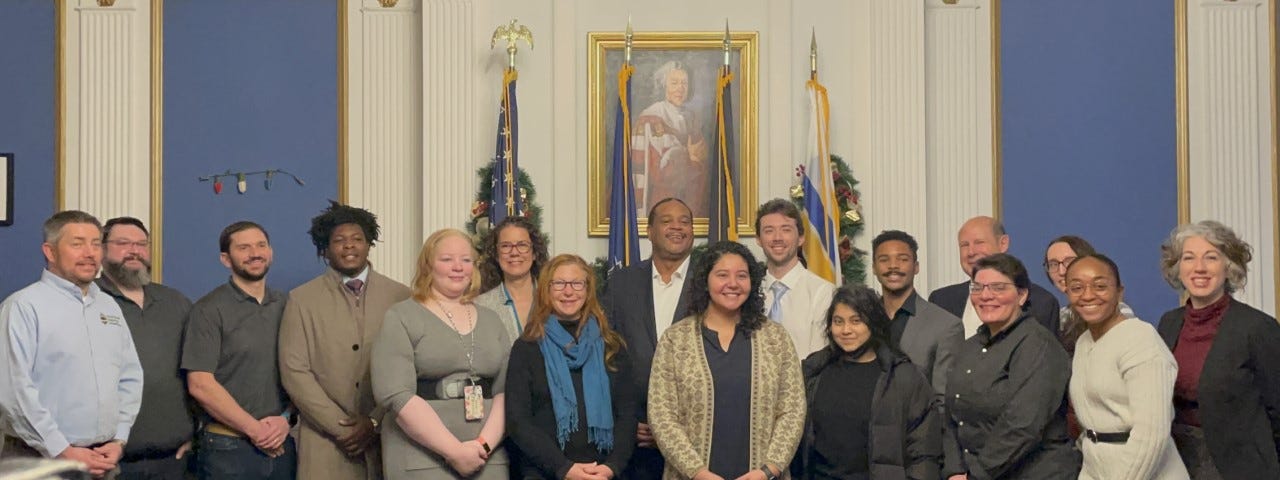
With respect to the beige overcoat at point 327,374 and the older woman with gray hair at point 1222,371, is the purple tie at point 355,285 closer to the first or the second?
the beige overcoat at point 327,374

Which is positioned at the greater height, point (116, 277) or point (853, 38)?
point (853, 38)

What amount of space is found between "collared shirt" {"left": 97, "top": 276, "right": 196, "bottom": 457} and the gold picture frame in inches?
113

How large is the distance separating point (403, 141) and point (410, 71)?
0.37 meters

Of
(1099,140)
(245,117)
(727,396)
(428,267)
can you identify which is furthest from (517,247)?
(1099,140)

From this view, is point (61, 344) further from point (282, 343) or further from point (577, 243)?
point (577, 243)

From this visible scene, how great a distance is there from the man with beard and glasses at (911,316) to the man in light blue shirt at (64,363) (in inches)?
104

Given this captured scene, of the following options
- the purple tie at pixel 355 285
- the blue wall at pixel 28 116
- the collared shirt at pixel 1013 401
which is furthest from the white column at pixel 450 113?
the collared shirt at pixel 1013 401

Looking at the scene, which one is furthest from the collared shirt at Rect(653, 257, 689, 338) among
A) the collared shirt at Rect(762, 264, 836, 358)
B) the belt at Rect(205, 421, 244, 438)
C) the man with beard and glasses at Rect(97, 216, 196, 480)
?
the man with beard and glasses at Rect(97, 216, 196, 480)

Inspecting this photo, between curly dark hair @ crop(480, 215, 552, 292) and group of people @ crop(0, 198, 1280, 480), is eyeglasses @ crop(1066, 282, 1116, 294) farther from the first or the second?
curly dark hair @ crop(480, 215, 552, 292)

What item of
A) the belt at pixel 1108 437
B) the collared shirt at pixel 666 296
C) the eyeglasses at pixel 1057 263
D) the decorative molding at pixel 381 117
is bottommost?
the belt at pixel 1108 437

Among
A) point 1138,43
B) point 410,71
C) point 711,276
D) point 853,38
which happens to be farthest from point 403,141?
point 1138,43

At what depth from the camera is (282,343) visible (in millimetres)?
5480

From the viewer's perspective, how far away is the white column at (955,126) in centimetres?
798

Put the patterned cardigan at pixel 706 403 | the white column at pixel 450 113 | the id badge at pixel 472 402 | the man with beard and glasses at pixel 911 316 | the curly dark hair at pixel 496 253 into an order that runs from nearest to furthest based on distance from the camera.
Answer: the patterned cardigan at pixel 706 403 < the id badge at pixel 472 402 < the man with beard and glasses at pixel 911 316 < the curly dark hair at pixel 496 253 < the white column at pixel 450 113
